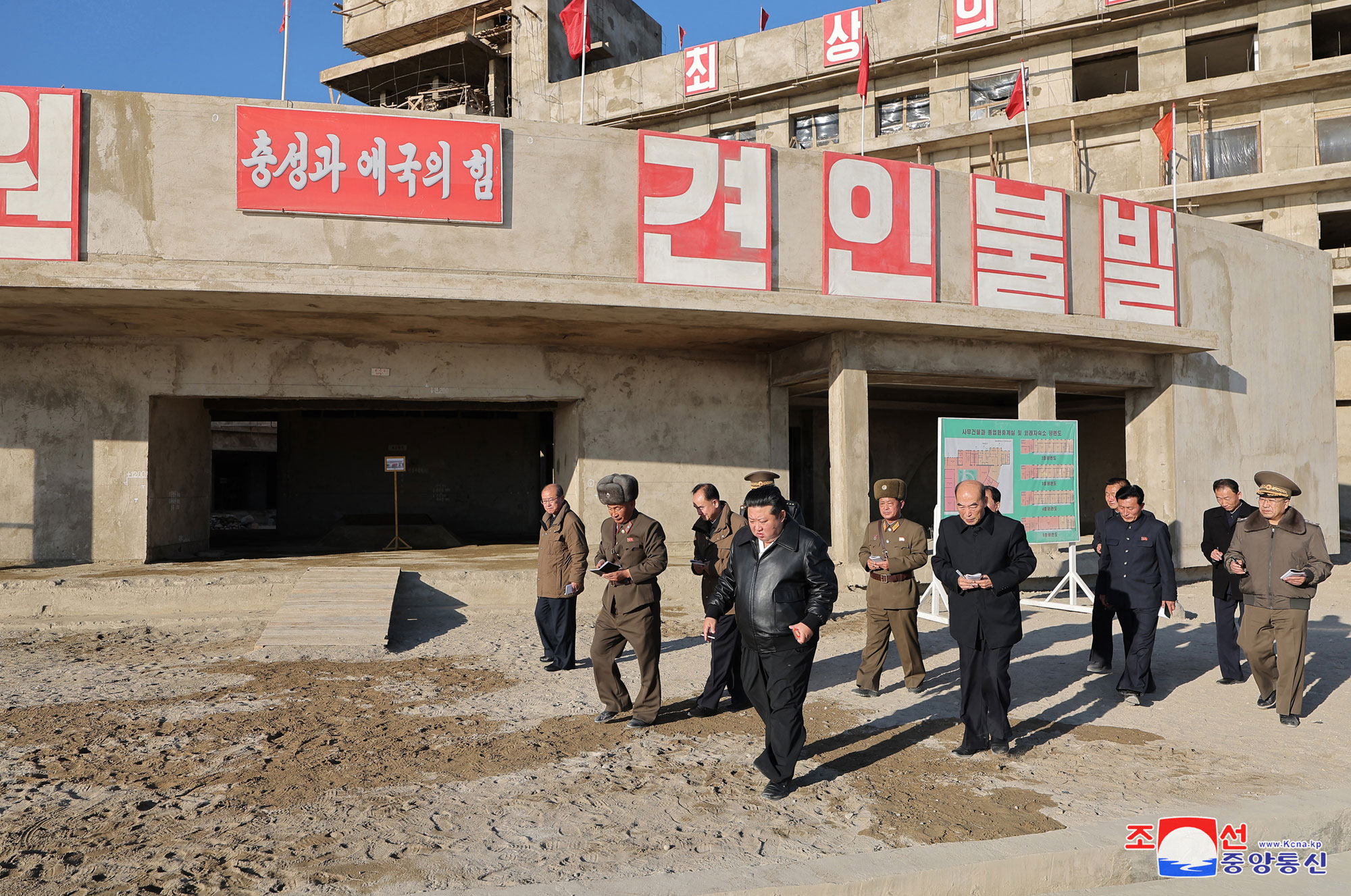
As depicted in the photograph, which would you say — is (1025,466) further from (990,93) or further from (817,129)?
(817,129)

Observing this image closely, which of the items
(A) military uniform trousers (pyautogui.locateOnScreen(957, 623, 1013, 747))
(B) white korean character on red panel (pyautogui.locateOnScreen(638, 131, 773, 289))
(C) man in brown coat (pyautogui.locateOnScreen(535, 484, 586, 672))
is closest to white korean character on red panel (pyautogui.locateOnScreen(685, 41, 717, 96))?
(B) white korean character on red panel (pyautogui.locateOnScreen(638, 131, 773, 289))

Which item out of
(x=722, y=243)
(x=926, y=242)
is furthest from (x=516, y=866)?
(x=926, y=242)

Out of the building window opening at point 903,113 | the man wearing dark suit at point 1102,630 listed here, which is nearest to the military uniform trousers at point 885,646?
the man wearing dark suit at point 1102,630

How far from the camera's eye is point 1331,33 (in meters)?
27.4

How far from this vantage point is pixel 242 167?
386 inches

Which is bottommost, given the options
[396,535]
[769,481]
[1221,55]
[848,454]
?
[396,535]

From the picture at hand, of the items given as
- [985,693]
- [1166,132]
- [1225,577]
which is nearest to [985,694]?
[985,693]

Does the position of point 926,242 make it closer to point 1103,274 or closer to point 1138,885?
point 1103,274

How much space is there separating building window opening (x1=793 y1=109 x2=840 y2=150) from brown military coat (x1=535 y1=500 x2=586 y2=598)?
81.0ft

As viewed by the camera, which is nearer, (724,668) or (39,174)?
(724,668)

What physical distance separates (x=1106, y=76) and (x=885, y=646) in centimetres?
2874

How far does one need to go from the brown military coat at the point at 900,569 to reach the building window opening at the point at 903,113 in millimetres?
25001

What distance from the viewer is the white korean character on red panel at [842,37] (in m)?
28.4

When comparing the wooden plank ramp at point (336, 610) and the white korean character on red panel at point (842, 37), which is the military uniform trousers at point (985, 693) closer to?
the wooden plank ramp at point (336, 610)
